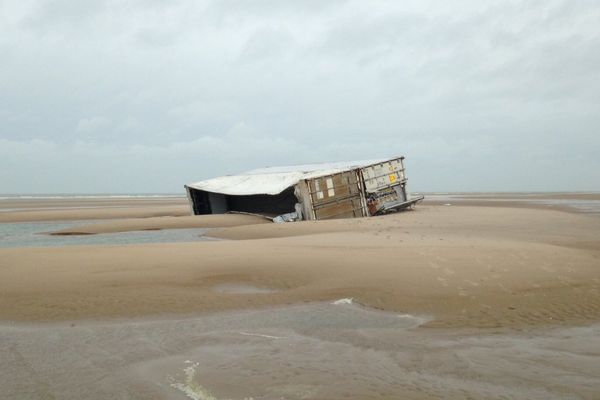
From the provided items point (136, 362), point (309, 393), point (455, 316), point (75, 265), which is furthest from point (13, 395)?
point (75, 265)

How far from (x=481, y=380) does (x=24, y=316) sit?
5.45 metres

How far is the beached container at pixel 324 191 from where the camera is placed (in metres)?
21.7

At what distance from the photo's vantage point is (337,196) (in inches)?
891

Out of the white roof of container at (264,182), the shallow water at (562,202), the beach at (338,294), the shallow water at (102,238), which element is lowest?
the shallow water at (562,202)

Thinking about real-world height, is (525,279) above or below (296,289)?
below

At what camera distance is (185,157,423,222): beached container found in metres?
21.7

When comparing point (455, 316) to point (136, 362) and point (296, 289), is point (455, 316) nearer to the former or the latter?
point (296, 289)

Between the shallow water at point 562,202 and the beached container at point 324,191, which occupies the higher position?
the beached container at point 324,191

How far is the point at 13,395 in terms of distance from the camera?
373cm

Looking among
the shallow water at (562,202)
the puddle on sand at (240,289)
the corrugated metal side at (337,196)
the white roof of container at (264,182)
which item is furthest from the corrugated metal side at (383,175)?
the puddle on sand at (240,289)

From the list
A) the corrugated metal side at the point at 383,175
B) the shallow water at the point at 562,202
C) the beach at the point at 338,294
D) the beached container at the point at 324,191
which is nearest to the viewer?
the beach at the point at 338,294

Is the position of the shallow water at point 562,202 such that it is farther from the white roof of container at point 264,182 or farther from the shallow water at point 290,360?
the shallow water at point 290,360

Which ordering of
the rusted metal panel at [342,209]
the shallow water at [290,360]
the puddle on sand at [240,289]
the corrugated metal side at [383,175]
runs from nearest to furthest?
the shallow water at [290,360] → the puddle on sand at [240,289] → the rusted metal panel at [342,209] → the corrugated metal side at [383,175]

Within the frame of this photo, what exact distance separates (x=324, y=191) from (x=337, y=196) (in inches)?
33.3
